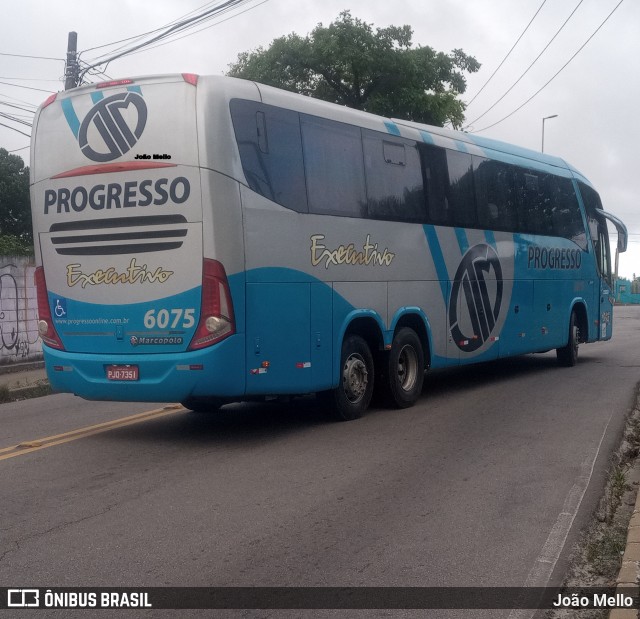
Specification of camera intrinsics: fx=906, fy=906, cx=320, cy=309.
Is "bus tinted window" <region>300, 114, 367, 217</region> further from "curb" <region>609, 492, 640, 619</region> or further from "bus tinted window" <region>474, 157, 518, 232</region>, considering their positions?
"curb" <region>609, 492, 640, 619</region>

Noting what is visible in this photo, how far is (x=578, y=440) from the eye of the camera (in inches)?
374

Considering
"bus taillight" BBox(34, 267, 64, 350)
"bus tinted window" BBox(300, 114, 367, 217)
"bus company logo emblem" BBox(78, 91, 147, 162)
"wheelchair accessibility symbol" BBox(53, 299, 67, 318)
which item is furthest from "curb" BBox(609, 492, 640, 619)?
"bus taillight" BBox(34, 267, 64, 350)

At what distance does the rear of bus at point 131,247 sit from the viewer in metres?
8.73

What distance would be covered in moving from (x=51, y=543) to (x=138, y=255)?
3689mm

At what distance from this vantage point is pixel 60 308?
9.48 m

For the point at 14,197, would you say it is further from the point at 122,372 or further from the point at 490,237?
the point at 122,372

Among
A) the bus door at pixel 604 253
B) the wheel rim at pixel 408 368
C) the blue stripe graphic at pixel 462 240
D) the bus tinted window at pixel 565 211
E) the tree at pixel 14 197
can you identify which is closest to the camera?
the wheel rim at pixel 408 368

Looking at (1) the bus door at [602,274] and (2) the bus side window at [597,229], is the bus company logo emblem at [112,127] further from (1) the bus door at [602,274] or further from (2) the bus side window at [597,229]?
(1) the bus door at [602,274]

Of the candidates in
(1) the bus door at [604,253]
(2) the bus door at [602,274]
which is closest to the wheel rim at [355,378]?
(2) the bus door at [602,274]

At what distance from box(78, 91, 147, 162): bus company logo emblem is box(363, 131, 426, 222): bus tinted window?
3119 millimetres

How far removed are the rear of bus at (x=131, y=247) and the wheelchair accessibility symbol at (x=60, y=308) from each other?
0.05 feet

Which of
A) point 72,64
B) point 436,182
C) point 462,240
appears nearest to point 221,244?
point 436,182

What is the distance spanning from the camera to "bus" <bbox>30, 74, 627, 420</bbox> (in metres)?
8.74

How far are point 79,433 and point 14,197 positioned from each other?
31.7 meters
